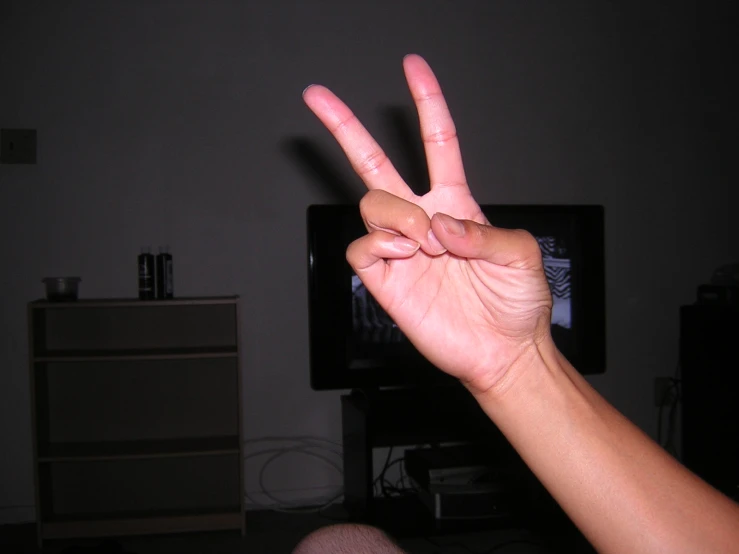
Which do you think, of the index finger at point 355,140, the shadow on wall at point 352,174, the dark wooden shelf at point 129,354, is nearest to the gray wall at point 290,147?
the shadow on wall at point 352,174

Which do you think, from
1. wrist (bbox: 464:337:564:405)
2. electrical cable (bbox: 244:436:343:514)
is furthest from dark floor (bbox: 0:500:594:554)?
wrist (bbox: 464:337:564:405)

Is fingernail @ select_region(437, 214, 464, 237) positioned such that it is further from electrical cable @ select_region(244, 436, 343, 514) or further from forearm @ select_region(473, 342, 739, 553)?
electrical cable @ select_region(244, 436, 343, 514)

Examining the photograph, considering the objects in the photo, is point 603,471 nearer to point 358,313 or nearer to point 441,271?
point 441,271

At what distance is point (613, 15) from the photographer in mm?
3012

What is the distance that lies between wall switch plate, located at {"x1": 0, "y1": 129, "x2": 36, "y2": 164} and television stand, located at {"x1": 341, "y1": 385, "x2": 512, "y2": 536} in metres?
1.74

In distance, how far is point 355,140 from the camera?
2.68 feet

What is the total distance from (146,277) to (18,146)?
81cm

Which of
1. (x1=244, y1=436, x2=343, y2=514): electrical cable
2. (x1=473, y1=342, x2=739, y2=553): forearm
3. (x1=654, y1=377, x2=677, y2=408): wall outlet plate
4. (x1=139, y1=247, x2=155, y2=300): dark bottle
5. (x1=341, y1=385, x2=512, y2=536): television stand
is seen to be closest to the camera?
(x1=473, y1=342, x2=739, y2=553): forearm

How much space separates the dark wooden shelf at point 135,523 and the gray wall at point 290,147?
28 cm

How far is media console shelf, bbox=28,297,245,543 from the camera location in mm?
2432

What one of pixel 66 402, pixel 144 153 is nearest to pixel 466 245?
pixel 144 153

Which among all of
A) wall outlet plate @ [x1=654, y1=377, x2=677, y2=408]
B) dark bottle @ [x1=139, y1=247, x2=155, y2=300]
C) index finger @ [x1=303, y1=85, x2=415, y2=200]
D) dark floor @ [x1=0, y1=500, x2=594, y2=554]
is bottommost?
dark floor @ [x1=0, y1=500, x2=594, y2=554]

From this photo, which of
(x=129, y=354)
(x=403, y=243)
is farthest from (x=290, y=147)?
(x=403, y=243)

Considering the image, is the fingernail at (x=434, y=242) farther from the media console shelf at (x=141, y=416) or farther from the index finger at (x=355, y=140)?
the media console shelf at (x=141, y=416)
